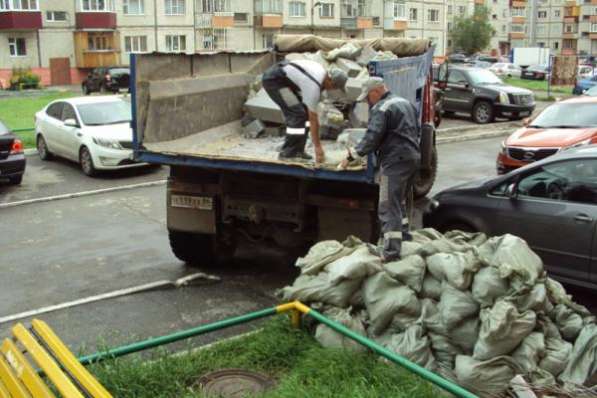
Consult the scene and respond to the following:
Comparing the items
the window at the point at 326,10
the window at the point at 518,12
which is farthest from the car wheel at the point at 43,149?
the window at the point at 518,12

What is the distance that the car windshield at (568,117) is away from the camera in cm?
1263

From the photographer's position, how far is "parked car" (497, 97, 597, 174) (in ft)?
39.0

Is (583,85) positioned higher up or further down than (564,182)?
further down

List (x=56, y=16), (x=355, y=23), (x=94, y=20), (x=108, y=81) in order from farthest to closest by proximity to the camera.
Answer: (x=355, y=23) → (x=56, y=16) → (x=94, y=20) → (x=108, y=81)

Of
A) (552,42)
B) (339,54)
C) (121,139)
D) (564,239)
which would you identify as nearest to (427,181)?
(339,54)

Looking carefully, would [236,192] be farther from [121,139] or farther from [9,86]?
[9,86]

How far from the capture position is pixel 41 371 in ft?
13.8

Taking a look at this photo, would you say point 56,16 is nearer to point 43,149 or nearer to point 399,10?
point 399,10

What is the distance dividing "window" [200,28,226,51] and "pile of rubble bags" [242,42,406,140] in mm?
44625

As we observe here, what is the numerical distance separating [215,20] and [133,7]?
580cm

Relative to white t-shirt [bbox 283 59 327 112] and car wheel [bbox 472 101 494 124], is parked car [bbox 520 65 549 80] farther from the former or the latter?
white t-shirt [bbox 283 59 327 112]

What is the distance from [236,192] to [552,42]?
4091 inches

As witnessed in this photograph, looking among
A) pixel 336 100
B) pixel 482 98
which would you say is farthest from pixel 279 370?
pixel 482 98

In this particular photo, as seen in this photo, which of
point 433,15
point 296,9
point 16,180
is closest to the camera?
point 16,180
